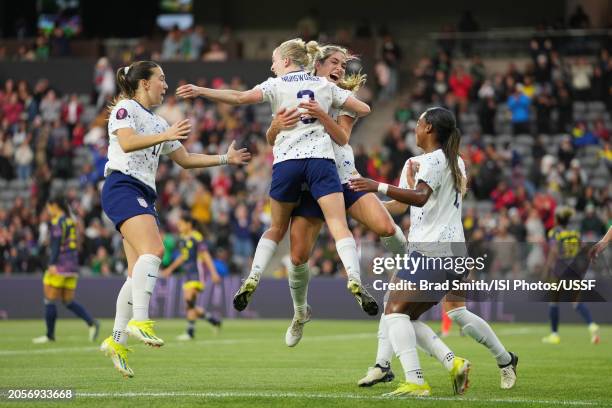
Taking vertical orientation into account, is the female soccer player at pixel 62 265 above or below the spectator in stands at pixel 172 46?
below

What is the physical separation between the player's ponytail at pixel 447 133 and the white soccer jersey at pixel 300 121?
2.93 feet

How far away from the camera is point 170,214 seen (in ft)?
91.4

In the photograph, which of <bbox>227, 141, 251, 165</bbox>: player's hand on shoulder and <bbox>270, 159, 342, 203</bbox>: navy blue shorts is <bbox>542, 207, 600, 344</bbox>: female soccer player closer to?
<bbox>227, 141, 251, 165</bbox>: player's hand on shoulder

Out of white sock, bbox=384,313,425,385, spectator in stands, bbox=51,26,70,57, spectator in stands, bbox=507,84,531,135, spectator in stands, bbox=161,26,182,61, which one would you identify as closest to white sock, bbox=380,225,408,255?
white sock, bbox=384,313,425,385

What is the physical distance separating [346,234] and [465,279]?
108 cm

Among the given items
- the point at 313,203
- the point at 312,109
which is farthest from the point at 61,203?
the point at 312,109

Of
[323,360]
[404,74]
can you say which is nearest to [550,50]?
[404,74]

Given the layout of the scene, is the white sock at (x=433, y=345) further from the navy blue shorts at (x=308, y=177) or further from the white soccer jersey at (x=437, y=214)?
the navy blue shorts at (x=308, y=177)

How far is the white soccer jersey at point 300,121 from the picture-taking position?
9867mm

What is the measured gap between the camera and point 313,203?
405 inches

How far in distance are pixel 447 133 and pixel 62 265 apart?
10.2m

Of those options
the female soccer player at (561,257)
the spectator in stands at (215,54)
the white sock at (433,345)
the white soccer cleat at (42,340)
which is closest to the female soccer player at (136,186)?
the white sock at (433,345)

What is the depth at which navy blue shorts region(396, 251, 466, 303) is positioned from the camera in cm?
928

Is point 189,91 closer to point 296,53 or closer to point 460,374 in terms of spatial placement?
point 296,53
